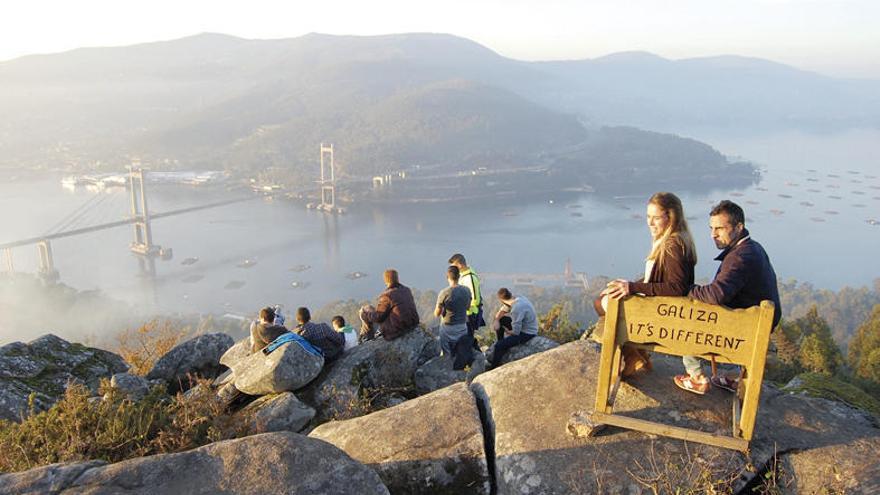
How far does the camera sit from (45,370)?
450 centimetres

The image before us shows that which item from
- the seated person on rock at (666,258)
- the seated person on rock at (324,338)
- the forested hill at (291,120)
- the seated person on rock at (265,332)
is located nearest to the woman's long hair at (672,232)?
the seated person on rock at (666,258)

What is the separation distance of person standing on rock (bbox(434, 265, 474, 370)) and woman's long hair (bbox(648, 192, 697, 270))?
91.7 inches

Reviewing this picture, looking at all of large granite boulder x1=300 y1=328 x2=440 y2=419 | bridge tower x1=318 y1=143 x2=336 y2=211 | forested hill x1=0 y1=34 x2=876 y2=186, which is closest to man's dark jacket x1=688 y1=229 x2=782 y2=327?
large granite boulder x1=300 y1=328 x2=440 y2=419

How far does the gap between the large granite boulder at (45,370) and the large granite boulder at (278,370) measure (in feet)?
3.94

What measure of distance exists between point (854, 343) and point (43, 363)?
64.6ft

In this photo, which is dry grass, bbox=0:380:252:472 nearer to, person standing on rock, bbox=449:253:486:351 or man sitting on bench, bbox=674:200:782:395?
person standing on rock, bbox=449:253:486:351

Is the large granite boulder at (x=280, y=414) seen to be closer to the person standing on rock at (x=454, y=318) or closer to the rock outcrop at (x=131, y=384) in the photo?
the rock outcrop at (x=131, y=384)

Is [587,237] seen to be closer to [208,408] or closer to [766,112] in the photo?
[208,408]

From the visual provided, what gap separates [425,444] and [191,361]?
319 cm

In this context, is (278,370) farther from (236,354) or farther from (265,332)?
(236,354)

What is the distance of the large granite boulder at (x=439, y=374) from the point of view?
14.4 feet

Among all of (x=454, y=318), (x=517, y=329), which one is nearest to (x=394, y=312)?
(x=454, y=318)

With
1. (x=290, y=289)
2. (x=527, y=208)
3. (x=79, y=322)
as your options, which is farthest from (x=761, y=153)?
(x=79, y=322)

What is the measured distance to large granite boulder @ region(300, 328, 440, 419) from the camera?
390cm
